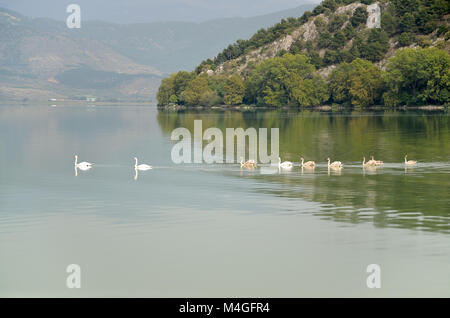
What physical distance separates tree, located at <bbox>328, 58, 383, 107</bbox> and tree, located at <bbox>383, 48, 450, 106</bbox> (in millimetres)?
4344

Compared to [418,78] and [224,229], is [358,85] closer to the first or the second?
[418,78]

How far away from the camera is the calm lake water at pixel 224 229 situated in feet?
73.4

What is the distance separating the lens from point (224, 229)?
95.9 ft

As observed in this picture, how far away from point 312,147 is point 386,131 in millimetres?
23455

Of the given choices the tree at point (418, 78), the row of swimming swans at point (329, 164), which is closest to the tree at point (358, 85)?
the tree at point (418, 78)

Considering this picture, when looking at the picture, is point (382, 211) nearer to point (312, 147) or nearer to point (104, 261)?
point (104, 261)

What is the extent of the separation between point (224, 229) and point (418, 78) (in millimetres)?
135751

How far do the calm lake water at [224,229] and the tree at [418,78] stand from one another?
343ft

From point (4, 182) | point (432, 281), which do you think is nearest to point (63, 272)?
point (432, 281)

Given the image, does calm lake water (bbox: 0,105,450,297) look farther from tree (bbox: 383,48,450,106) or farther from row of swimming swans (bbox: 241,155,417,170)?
tree (bbox: 383,48,450,106)

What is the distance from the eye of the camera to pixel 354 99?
571 feet

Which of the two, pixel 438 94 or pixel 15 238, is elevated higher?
pixel 438 94

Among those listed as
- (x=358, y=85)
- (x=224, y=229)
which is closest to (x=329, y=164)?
(x=224, y=229)
